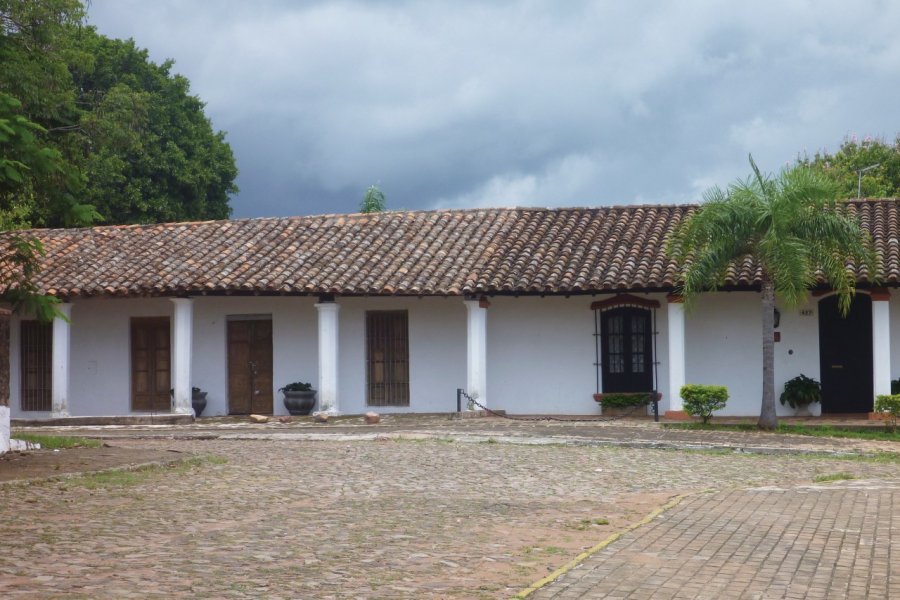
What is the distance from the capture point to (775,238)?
18.5 m

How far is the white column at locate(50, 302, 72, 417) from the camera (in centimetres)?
2403

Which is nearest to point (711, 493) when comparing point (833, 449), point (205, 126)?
point (833, 449)

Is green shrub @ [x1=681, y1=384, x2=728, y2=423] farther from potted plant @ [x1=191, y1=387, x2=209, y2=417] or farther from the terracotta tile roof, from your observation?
potted plant @ [x1=191, y1=387, x2=209, y2=417]

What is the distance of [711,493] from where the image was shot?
446 inches

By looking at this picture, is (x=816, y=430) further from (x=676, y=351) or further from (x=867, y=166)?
(x=867, y=166)

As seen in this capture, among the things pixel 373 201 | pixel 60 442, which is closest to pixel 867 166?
pixel 373 201

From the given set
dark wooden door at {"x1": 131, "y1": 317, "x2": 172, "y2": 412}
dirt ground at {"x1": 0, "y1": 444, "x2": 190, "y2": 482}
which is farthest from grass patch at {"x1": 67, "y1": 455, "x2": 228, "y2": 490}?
dark wooden door at {"x1": 131, "y1": 317, "x2": 172, "y2": 412}

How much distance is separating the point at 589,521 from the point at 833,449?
27.3 feet

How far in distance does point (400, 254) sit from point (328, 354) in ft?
9.19

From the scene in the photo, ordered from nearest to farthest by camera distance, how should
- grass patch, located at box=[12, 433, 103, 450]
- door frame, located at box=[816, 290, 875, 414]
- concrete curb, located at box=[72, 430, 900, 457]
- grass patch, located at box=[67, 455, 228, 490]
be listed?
grass patch, located at box=[67, 455, 228, 490], concrete curb, located at box=[72, 430, 900, 457], grass patch, located at box=[12, 433, 103, 450], door frame, located at box=[816, 290, 875, 414]

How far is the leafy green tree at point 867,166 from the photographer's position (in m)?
39.5

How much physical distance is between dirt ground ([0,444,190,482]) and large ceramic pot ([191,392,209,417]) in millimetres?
8202

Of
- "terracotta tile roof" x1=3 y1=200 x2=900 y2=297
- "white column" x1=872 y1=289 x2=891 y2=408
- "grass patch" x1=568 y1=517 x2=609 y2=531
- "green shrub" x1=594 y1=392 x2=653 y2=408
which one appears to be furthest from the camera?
"green shrub" x1=594 y1=392 x2=653 y2=408

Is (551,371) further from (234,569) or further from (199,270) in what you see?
(234,569)
